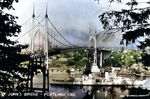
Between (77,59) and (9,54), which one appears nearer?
(9,54)

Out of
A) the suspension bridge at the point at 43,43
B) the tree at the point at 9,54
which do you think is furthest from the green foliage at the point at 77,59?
the tree at the point at 9,54

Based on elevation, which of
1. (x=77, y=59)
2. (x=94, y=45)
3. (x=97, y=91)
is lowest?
(x=97, y=91)

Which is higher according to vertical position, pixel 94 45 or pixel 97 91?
pixel 94 45

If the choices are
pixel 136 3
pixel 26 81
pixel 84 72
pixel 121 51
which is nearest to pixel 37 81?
pixel 26 81

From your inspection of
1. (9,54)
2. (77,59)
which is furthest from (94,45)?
(9,54)

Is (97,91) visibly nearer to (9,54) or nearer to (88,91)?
(88,91)

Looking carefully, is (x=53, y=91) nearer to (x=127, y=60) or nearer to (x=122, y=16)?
(x=127, y=60)

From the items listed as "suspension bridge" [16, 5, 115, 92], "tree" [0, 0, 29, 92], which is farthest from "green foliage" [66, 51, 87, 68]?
"tree" [0, 0, 29, 92]

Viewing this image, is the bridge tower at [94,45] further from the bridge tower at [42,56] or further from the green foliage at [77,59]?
the bridge tower at [42,56]
